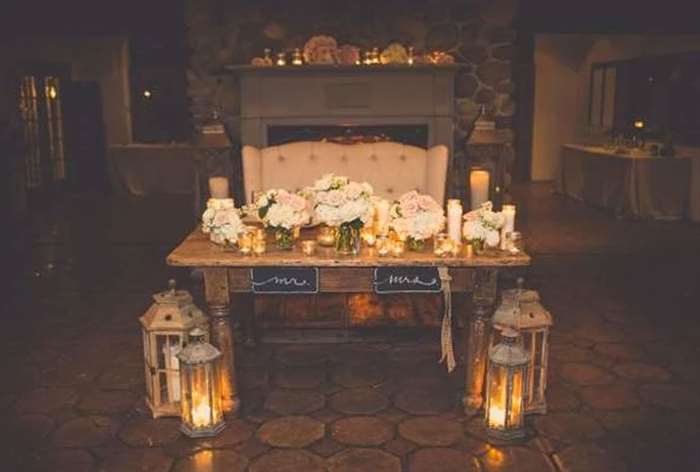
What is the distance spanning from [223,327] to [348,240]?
0.76 meters

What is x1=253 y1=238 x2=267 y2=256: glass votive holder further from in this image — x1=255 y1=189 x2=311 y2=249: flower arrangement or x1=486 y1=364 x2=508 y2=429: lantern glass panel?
x1=486 y1=364 x2=508 y2=429: lantern glass panel

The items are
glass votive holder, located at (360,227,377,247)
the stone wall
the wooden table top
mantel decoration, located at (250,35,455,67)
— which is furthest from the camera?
the stone wall

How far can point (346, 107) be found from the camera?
769 centimetres

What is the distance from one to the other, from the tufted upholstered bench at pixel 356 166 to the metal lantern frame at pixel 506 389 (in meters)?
2.51

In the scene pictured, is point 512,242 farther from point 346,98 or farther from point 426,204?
point 346,98

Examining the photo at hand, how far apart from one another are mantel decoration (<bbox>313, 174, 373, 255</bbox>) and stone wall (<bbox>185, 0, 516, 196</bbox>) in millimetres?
4281

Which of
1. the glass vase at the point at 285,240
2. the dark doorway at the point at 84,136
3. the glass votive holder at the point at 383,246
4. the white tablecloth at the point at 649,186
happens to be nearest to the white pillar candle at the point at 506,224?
the glass votive holder at the point at 383,246

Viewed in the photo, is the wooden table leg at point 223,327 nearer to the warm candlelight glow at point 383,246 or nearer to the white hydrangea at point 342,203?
the white hydrangea at point 342,203

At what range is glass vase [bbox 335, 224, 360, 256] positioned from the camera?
370cm

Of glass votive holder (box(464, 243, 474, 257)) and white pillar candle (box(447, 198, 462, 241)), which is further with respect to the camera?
white pillar candle (box(447, 198, 462, 241))

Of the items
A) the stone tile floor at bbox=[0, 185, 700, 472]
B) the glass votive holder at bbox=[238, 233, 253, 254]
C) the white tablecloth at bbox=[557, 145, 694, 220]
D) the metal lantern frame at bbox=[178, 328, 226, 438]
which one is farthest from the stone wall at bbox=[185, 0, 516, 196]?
the metal lantern frame at bbox=[178, 328, 226, 438]

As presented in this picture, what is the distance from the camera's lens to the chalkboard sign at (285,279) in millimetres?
3633

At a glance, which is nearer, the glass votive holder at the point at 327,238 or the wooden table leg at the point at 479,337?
the wooden table leg at the point at 479,337

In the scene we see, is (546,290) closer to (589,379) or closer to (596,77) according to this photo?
(589,379)
